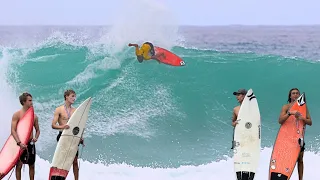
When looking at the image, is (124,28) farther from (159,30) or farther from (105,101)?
(105,101)

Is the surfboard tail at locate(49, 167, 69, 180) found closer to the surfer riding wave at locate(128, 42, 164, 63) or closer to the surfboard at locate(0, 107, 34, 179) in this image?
the surfboard at locate(0, 107, 34, 179)

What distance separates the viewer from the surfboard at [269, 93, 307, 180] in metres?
6.52

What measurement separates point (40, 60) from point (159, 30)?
430 cm

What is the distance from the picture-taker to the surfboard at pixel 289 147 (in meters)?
6.52

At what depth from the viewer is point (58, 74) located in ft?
45.7

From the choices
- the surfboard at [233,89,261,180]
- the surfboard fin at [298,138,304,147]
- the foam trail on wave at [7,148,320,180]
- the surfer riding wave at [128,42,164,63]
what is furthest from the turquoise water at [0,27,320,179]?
the surfboard fin at [298,138,304,147]

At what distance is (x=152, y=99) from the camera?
476 inches

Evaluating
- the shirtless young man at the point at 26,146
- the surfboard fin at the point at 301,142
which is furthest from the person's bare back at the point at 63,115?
the surfboard fin at the point at 301,142

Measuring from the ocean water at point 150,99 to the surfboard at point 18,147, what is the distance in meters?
1.19

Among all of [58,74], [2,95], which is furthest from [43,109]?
[58,74]

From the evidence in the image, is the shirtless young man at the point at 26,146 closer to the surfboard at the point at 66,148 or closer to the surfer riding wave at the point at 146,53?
the surfboard at the point at 66,148

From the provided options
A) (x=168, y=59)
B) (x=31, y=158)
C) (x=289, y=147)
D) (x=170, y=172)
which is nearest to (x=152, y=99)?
(x=168, y=59)

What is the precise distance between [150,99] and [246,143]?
5483 millimetres

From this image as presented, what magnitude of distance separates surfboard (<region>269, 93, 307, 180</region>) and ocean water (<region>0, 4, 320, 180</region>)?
43.4 inches
